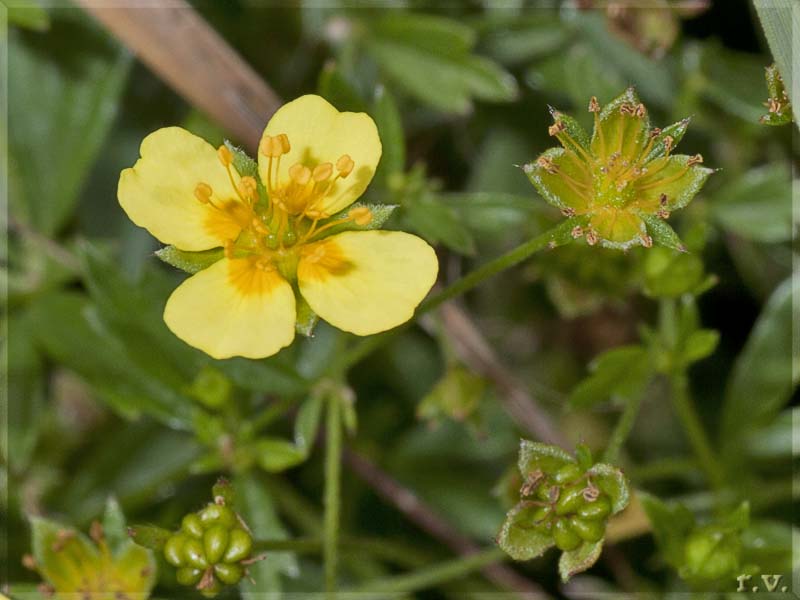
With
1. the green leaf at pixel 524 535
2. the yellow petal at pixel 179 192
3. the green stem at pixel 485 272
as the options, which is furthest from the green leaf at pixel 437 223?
the green leaf at pixel 524 535

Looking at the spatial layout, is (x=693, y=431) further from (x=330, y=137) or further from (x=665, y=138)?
(x=330, y=137)

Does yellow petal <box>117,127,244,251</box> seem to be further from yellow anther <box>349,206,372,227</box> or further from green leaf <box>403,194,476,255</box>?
green leaf <box>403,194,476,255</box>

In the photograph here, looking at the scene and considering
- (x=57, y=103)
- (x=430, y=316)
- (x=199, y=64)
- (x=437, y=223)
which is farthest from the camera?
→ (x=57, y=103)

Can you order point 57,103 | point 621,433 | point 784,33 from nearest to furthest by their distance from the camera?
point 784,33
point 621,433
point 57,103

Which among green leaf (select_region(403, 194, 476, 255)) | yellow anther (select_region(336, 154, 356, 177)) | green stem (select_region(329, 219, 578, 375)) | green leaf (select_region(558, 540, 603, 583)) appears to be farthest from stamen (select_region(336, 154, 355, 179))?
green leaf (select_region(558, 540, 603, 583))

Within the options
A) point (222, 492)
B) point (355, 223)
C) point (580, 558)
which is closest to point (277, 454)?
point (222, 492)

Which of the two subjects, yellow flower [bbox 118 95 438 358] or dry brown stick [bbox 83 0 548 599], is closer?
yellow flower [bbox 118 95 438 358]

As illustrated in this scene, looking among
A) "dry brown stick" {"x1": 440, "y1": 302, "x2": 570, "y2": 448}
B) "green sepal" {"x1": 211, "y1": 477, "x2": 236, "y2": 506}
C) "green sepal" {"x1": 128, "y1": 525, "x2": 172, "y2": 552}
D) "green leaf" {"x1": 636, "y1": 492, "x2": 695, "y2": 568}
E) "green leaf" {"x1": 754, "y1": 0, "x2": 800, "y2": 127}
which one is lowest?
"green sepal" {"x1": 128, "y1": 525, "x2": 172, "y2": 552}
